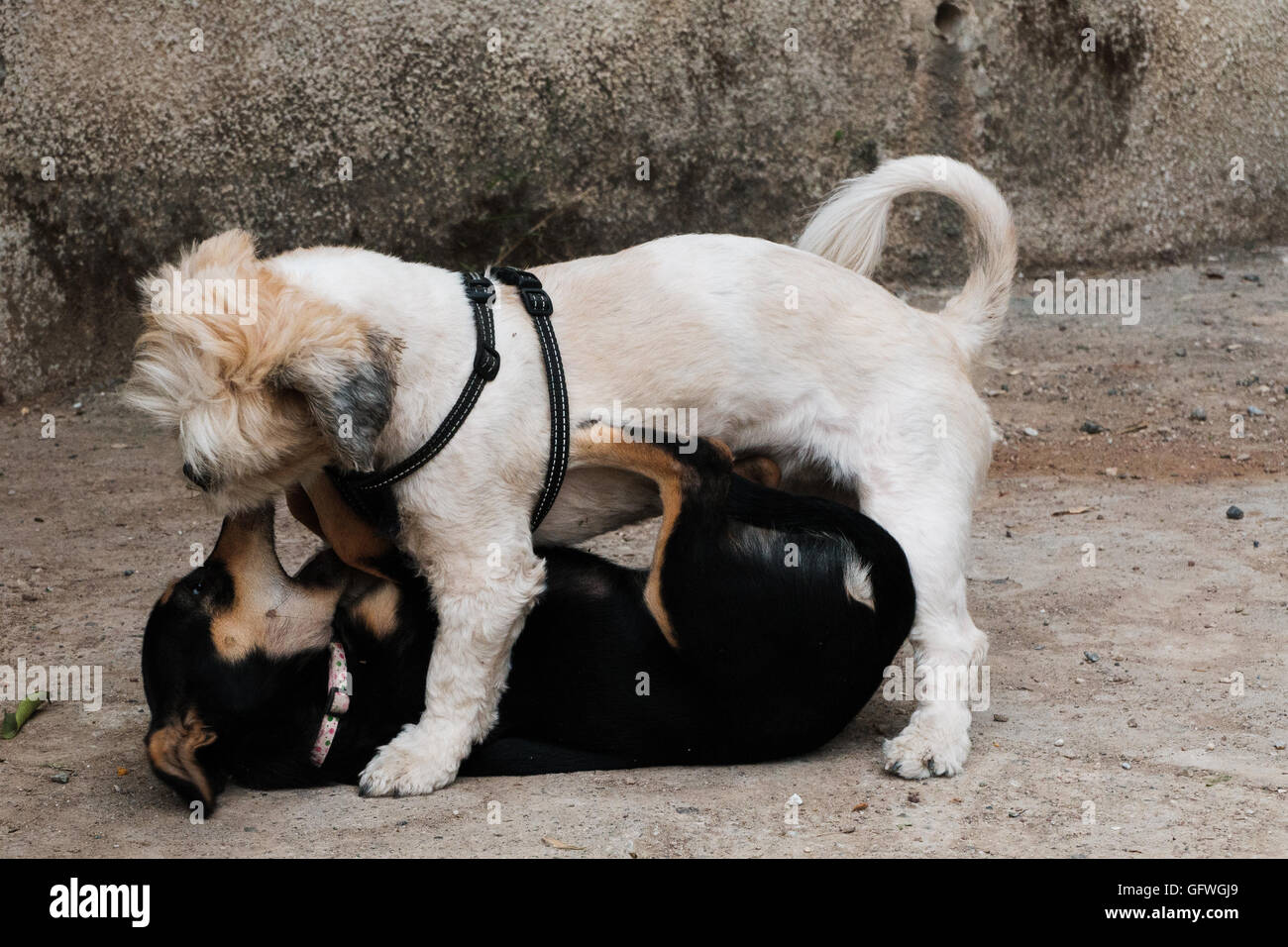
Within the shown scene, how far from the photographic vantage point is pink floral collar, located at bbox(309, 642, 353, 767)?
12.0 ft

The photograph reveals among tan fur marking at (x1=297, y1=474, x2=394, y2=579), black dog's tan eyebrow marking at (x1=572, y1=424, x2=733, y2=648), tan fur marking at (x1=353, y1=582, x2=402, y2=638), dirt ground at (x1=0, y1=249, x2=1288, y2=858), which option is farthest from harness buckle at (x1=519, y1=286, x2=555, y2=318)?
dirt ground at (x1=0, y1=249, x2=1288, y2=858)

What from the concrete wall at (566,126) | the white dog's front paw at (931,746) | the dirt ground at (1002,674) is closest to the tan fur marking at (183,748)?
the dirt ground at (1002,674)

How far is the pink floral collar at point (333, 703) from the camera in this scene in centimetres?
367

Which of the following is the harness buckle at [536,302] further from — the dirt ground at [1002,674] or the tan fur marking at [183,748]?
the tan fur marking at [183,748]

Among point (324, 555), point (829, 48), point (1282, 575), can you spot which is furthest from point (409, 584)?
point (829, 48)

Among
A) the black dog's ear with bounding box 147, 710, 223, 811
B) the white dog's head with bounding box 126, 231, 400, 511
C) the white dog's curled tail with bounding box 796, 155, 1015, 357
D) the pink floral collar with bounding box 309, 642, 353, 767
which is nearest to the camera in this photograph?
the white dog's head with bounding box 126, 231, 400, 511

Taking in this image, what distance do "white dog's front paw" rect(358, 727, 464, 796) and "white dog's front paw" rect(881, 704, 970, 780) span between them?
1151mm

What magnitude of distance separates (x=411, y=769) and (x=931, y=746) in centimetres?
135

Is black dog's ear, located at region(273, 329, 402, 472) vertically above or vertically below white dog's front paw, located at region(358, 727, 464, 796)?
above

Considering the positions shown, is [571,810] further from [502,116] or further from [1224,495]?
[502,116]

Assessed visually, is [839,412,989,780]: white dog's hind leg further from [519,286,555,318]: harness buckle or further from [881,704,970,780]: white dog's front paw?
[519,286,555,318]: harness buckle

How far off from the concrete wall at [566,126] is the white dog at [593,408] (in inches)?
135

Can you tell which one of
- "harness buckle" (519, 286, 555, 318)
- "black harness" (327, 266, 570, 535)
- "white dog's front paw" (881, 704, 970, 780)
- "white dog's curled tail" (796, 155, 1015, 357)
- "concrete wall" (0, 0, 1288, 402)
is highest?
"concrete wall" (0, 0, 1288, 402)

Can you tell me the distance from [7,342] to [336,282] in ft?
14.1
